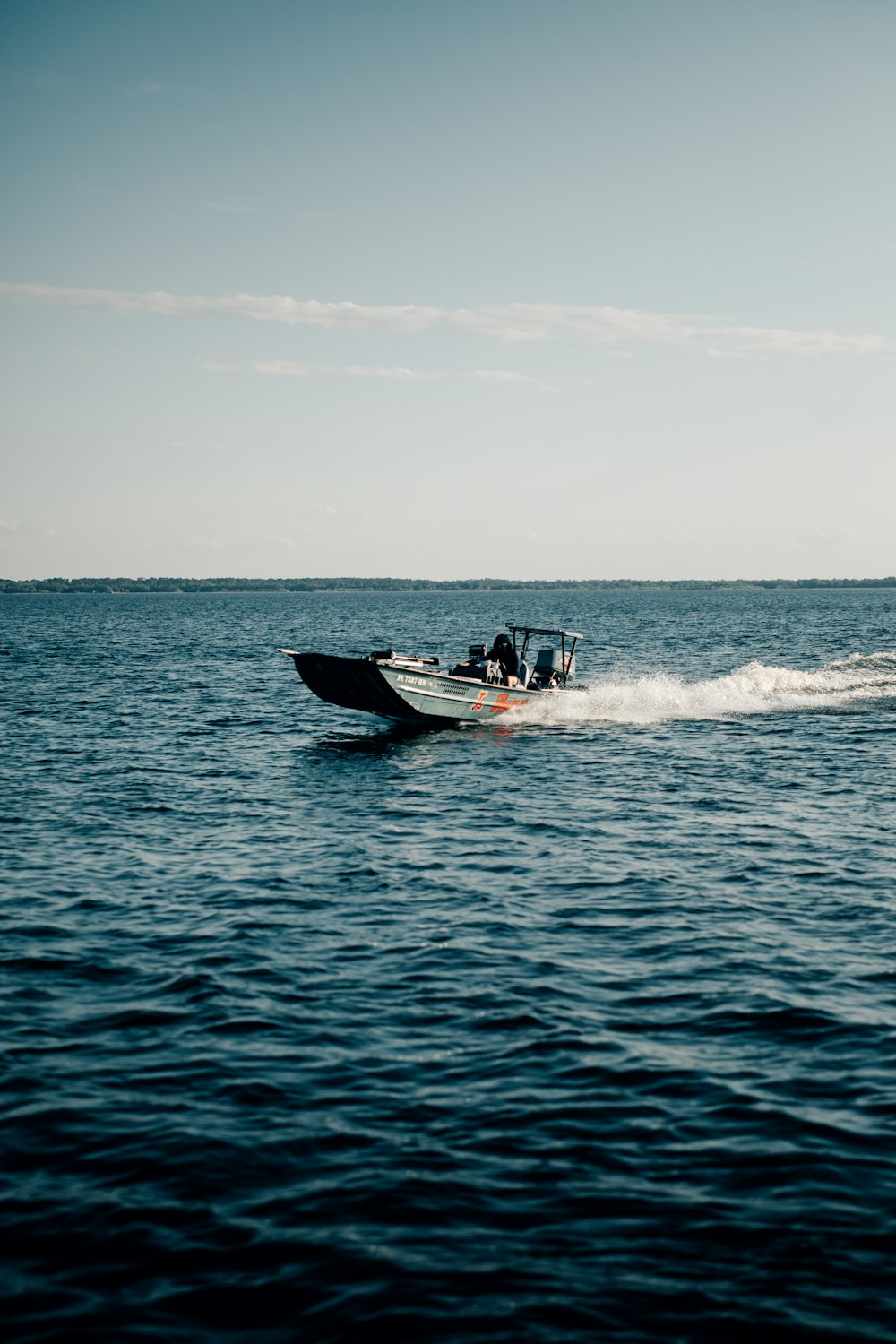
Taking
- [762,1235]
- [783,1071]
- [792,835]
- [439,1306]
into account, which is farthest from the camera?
[792,835]

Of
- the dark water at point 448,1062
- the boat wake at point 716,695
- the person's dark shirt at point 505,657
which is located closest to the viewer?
the dark water at point 448,1062

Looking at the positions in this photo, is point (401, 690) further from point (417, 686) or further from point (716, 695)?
point (716, 695)

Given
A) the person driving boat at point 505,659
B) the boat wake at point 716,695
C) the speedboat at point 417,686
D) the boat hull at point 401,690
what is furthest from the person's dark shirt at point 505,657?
the boat wake at point 716,695

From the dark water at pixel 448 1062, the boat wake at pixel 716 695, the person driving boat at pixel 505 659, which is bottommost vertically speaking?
the dark water at pixel 448 1062

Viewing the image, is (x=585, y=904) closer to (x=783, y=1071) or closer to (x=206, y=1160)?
(x=783, y=1071)

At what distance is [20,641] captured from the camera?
267 ft

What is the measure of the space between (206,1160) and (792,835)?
12.6m

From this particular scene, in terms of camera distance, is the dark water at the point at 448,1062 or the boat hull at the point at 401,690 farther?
the boat hull at the point at 401,690

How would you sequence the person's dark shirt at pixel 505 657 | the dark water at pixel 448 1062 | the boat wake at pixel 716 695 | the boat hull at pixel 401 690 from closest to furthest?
the dark water at pixel 448 1062
the boat hull at pixel 401 690
the person's dark shirt at pixel 505 657
the boat wake at pixel 716 695

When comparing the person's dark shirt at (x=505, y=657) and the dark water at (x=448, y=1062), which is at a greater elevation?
the person's dark shirt at (x=505, y=657)

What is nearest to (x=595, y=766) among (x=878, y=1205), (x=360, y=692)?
(x=360, y=692)

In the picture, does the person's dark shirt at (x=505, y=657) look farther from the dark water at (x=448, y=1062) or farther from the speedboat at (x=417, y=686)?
the dark water at (x=448, y=1062)

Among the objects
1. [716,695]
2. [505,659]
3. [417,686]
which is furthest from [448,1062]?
[716,695]

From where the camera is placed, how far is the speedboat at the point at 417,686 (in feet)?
90.6
